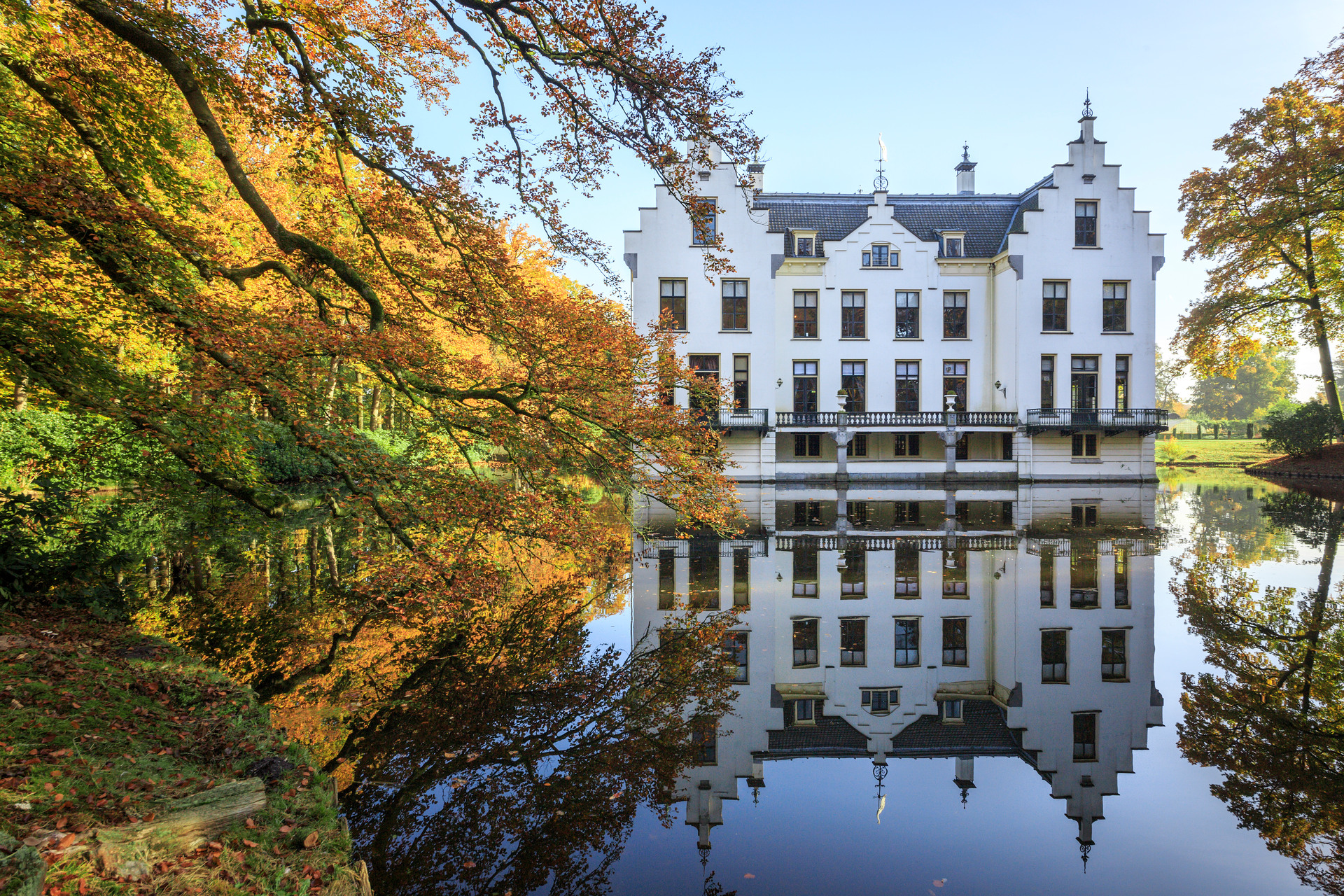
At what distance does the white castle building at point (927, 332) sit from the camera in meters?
25.2

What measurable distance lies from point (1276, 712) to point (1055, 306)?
2616cm

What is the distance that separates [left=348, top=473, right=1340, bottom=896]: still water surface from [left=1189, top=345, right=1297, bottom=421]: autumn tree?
239 feet

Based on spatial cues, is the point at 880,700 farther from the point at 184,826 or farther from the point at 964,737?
the point at 184,826

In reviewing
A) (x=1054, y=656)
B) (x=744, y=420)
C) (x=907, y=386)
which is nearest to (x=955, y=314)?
(x=907, y=386)

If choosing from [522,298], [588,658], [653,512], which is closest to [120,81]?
[522,298]

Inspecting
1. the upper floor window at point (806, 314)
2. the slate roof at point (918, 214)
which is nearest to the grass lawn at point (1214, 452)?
the slate roof at point (918, 214)

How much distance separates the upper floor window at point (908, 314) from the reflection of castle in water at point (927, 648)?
16671 millimetres

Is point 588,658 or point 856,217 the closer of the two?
point 588,658

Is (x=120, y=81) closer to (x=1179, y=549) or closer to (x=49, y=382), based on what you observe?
(x=49, y=382)

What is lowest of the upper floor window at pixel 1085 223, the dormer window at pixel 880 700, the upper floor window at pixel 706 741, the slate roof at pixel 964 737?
the slate roof at pixel 964 737

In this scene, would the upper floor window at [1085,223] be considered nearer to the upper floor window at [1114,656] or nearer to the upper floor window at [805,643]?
the upper floor window at [1114,656]

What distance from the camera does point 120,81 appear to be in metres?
5.43

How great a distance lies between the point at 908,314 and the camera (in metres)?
26.7

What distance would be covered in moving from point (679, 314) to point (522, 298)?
19.8m
